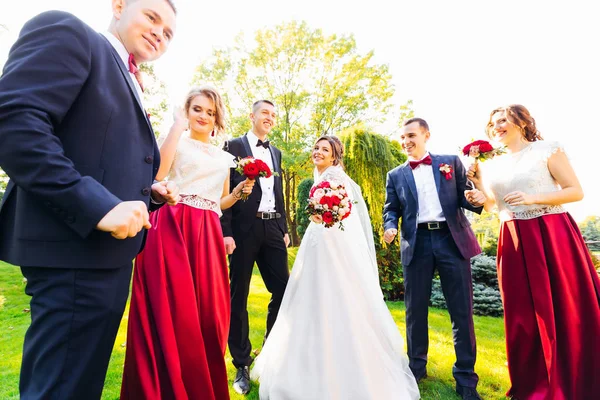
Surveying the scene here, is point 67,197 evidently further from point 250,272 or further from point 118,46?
point 250,272

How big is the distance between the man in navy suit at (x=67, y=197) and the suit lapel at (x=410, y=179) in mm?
3319

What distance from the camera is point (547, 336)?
308cm

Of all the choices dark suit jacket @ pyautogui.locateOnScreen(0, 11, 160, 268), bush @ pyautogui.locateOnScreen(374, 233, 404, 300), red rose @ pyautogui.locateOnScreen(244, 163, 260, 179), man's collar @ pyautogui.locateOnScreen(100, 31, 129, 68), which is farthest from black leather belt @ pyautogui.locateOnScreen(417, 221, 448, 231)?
bush @ pyautogui.locateOnScreen(374, 233, 404, 300)

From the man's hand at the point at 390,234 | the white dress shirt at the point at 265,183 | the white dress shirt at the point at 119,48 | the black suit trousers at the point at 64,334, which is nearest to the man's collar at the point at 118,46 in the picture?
the white dress shirt at the point at 119,48

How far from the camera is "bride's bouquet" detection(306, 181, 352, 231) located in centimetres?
354

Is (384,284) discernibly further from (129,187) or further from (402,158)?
(129,187)

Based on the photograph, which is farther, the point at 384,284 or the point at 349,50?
the point at 349,50

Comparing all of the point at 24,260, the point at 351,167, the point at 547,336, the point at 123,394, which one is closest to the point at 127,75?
the point at 24,260

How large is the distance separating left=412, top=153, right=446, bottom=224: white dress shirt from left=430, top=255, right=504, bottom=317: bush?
16.1ft

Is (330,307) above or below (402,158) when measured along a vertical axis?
below

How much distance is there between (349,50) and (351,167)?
12730mm

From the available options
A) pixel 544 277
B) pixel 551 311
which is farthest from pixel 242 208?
pixel 551 311

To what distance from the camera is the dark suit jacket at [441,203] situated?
378 centimetres

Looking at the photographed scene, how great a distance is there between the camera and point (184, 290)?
259 cm
